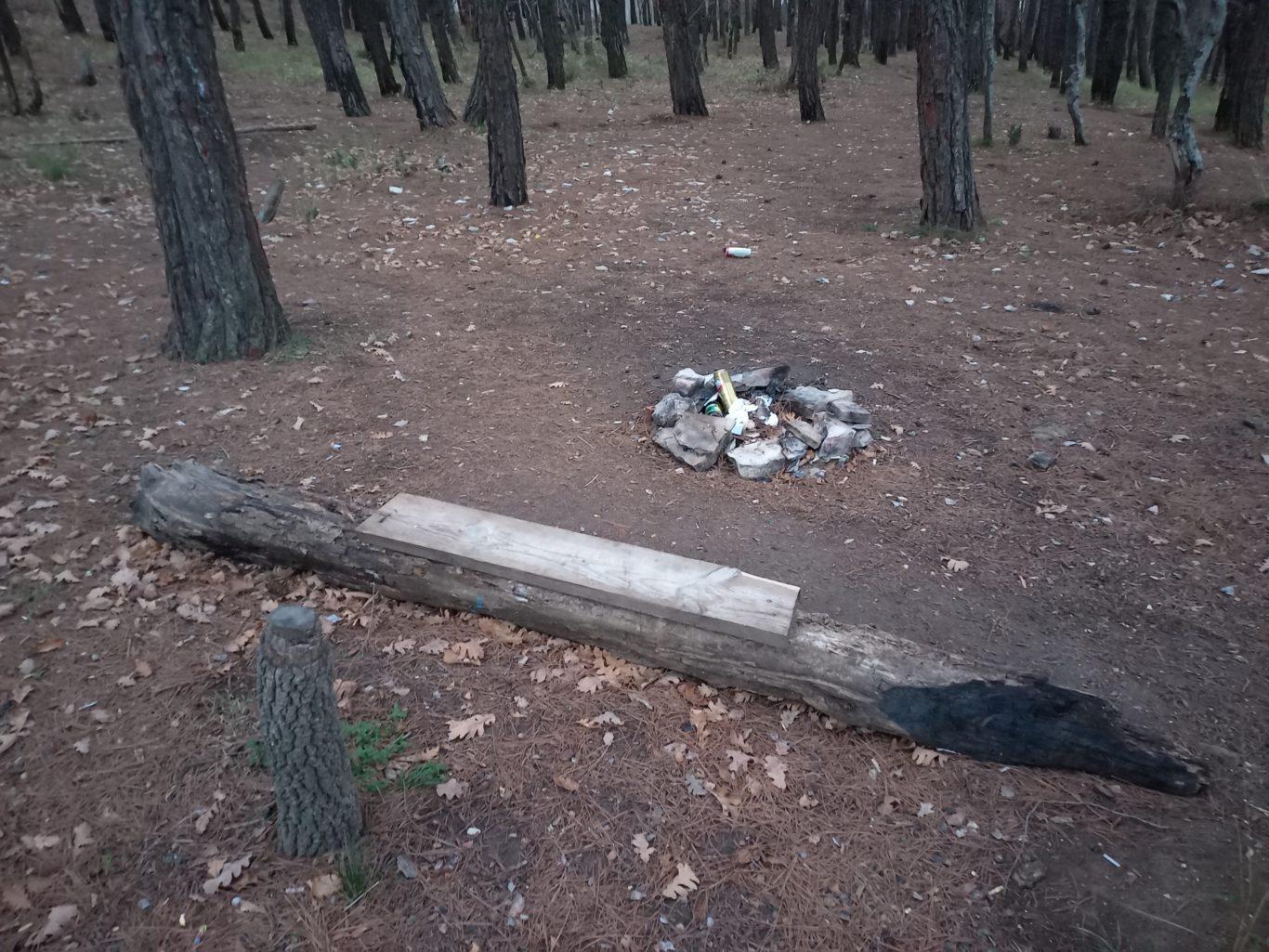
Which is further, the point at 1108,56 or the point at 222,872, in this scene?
the point at 1108,56

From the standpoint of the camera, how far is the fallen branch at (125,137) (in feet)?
38.9

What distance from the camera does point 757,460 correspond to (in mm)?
4949

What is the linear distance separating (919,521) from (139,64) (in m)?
5.97

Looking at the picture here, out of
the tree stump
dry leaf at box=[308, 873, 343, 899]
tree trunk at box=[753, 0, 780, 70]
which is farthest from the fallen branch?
tree trunk at box=[753, 0, 780, 70]

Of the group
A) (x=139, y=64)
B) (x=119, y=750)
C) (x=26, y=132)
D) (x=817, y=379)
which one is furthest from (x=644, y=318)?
(x=26, y=132)

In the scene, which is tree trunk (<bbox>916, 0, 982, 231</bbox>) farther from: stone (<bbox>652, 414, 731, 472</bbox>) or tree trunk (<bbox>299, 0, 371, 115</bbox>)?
tree trunk (<bbox>299, 0, 371, 115</bbox>)

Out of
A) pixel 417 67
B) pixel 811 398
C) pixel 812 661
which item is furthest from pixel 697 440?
pixel 417 67

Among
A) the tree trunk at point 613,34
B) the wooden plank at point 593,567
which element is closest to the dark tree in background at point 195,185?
the wooden plank at point 593,567

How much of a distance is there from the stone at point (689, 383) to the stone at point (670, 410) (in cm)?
5

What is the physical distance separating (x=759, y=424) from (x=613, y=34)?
1956 cm

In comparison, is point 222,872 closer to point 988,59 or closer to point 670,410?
point 670,410

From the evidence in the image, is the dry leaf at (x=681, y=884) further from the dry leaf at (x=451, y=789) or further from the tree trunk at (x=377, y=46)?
the tree trunk at (x=377, y=46)

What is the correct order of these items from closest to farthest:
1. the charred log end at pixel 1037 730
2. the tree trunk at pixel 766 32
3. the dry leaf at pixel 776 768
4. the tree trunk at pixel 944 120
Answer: the charred log end at pixel 1037 730 < the dry leaf at pixel 776 768 < the tree trunk at pixel 944 120 < the tree trunk at pixel 766 32

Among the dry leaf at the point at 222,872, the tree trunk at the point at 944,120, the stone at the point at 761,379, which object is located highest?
the tree trunk at the point at 944,120
